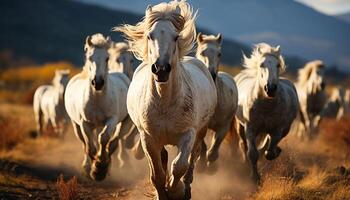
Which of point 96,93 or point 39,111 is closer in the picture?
point 96,93

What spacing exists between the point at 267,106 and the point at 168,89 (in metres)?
4.14

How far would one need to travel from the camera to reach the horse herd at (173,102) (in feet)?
20.7

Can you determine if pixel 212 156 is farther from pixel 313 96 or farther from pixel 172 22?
pixel 313 96

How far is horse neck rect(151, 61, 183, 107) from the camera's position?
6199 millimetres

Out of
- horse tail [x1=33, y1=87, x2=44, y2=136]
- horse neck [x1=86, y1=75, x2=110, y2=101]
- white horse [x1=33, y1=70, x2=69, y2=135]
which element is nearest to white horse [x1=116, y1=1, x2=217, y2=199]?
horse neck [x1=86, y1=75, x2=110, y2=101]

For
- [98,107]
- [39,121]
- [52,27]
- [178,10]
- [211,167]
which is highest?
[178,10]

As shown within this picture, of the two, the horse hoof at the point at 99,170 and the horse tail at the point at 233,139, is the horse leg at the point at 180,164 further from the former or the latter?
the horse tail at the point at 233,139

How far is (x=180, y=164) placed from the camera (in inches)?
248

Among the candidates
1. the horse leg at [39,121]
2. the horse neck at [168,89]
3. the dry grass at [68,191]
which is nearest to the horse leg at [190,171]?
the horse neck at [168,89]

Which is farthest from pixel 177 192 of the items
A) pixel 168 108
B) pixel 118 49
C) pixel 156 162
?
pixel 118 49

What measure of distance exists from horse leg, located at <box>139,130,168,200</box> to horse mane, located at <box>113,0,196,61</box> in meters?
1.02

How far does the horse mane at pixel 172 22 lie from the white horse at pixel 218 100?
296cm

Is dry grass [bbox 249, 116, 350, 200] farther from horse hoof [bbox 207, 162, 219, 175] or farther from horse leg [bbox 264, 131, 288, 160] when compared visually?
horse hoof [bbox 207, 162, 219, 175]

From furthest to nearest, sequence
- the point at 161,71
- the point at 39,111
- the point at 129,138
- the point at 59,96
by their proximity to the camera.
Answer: the point at 39,111, the point at 59,96, the point at 129,138, the point at 161,71
